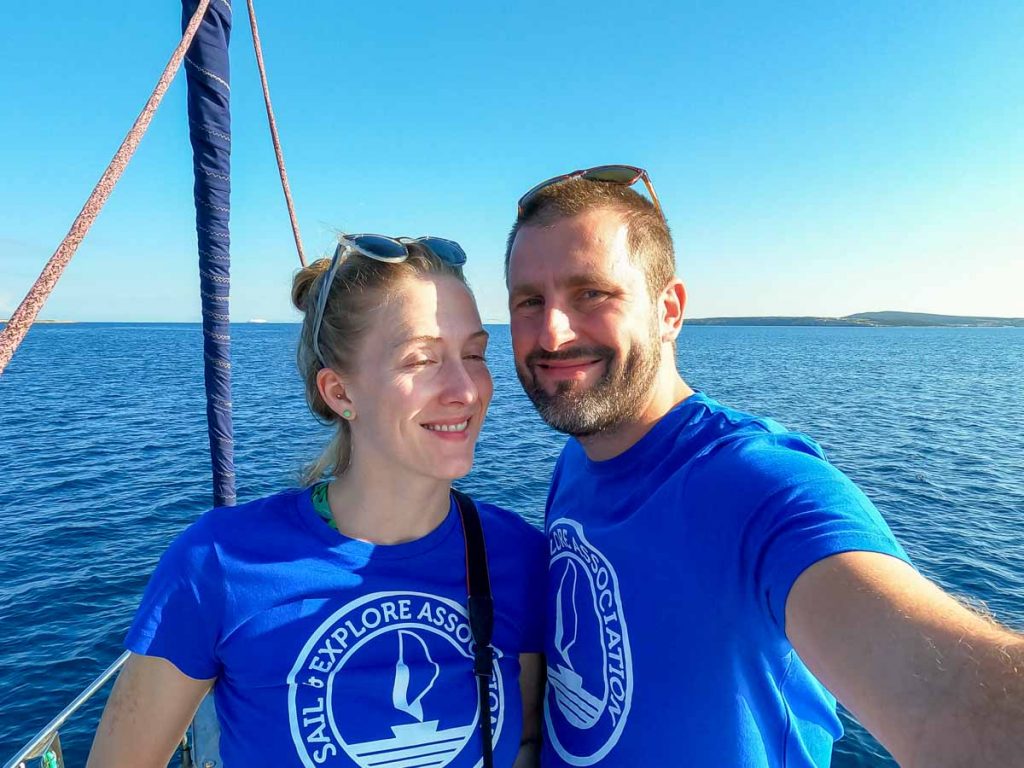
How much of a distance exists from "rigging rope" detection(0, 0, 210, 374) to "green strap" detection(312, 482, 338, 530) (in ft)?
3.39

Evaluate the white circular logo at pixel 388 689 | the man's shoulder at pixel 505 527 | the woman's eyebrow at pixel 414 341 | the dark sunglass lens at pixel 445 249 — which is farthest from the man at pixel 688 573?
the woman's eyebrow at pixel 414 341

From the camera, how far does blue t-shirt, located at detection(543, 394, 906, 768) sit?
5.26 feet

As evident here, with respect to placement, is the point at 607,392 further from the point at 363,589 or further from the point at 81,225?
the point at 81,225

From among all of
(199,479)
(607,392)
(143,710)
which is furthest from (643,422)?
(199,479)

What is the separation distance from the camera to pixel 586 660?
2.02 meters

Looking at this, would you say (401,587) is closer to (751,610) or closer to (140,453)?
(751,610)

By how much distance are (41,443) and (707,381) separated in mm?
43425

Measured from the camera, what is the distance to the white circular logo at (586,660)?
1923mm

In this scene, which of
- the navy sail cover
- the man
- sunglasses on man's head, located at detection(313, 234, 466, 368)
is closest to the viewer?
the man

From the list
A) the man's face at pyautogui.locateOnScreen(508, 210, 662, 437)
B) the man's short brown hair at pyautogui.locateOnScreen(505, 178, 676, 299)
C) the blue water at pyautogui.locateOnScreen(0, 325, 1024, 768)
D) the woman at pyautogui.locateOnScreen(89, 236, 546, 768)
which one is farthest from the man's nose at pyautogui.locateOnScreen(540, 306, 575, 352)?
the blue water at pyautogui.locateOnScreen(0, 325, 1024, 768)

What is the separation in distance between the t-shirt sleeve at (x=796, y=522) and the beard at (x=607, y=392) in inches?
23.4

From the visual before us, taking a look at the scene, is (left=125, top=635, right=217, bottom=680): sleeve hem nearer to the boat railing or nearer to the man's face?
the boat railing

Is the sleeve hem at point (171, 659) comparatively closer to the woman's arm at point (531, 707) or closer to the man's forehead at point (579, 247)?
the woman's arm at point (531, 707)

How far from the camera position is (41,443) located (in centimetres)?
2497
